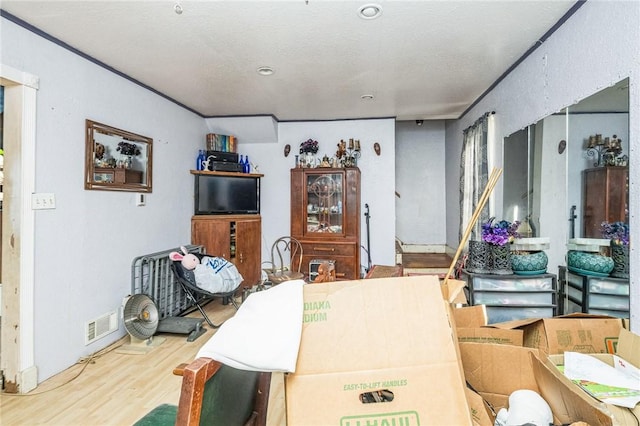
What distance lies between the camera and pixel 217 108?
3992 mm

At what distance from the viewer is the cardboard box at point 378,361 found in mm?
728

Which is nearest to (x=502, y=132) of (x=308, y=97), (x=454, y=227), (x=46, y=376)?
(x=308, y=97)

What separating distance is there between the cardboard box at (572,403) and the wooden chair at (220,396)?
76cm

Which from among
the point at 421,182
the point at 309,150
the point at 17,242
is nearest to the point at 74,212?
the point at 17,242

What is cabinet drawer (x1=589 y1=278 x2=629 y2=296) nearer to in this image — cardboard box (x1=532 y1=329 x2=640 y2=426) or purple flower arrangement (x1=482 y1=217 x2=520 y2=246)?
purple flower arrangement (x1=482 y1=217 x2=520 y2=246)

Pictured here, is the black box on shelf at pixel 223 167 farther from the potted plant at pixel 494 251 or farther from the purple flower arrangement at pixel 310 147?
the potted plant at pixel 494 251

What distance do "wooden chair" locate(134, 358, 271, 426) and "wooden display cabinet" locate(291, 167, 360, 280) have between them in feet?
10.4

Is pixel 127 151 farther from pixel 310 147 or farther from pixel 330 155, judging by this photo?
pixel 330 155

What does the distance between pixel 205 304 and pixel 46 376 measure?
1.72m

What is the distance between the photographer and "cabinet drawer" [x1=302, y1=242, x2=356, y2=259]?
4051mm

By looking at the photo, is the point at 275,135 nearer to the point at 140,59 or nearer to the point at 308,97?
the point at 308,97

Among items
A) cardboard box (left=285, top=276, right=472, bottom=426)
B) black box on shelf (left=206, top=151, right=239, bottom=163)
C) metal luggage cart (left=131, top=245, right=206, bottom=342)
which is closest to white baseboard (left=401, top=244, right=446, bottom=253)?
black box on shelf (left=206, top=151, right=239, bottom=163)

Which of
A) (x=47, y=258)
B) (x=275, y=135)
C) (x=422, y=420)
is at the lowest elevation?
(x=422, y=420)

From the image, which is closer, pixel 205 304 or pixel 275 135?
pixel 205 304
